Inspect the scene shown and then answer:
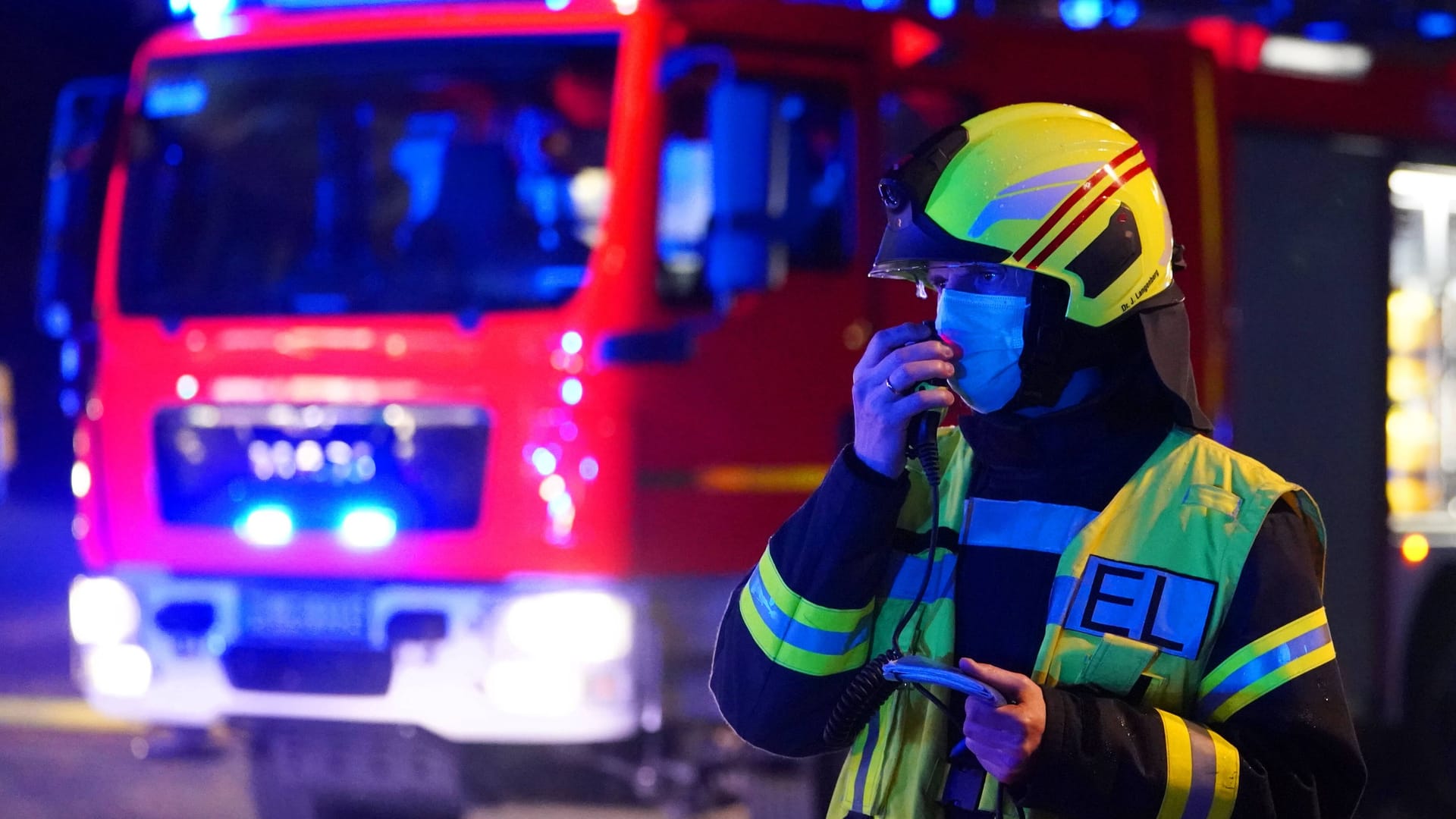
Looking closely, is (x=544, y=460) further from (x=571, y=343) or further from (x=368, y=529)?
(x=368, y=529)

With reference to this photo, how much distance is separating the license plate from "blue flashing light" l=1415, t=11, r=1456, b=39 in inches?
174

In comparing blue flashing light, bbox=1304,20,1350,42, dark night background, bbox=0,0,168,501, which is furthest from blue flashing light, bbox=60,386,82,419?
dark night background, bbox=0,0,168,501

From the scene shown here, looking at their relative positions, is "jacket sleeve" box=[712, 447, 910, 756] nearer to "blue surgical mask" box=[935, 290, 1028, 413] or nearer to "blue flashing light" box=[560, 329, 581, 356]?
"blue surgical mask" box=[935, 290, 1028, 413]

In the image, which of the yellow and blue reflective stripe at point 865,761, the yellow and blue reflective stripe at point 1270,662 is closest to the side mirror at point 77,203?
the yellow and blue reflective stripe at point 865,761

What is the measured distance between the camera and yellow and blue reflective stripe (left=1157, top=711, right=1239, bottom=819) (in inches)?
69.1

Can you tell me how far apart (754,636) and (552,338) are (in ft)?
8.15

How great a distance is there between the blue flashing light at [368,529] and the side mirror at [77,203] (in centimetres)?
104

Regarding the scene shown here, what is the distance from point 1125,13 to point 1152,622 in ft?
13.8

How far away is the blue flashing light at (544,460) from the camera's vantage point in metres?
4.38

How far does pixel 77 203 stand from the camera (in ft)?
16.5

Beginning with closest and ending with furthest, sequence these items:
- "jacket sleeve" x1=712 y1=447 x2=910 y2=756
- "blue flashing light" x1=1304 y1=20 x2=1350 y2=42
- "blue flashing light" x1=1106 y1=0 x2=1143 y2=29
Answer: "jacket sleeve" x1=712 y1=447 x2=910 y2=756 < "blue flashing light" x1=1106 y1=0 x2=1143 y2=29 < "blue flashing light" x1=1304 y1=20 x2=1350 y2=42

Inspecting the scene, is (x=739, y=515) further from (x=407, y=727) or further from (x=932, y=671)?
(x=932, y=671)

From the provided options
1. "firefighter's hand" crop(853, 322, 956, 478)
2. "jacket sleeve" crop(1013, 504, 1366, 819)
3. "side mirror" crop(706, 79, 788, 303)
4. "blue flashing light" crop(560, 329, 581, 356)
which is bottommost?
"jacket sleeve" crop(1013, 504, 1366, 819)

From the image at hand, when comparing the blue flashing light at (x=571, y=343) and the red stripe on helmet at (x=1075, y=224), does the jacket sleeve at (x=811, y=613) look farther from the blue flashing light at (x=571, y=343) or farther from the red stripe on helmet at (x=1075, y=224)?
the blue flashing light at (x=571, y=343)
